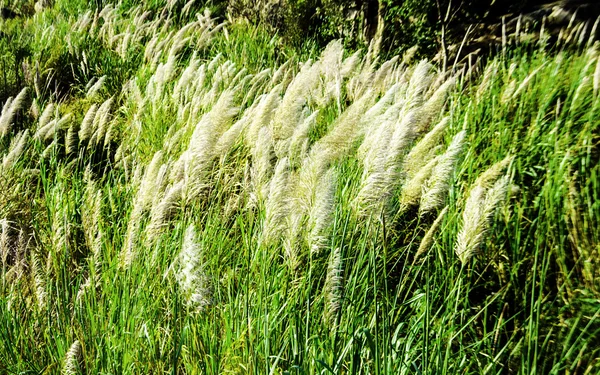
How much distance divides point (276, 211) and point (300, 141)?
17.5 inches

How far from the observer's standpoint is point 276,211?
151cm

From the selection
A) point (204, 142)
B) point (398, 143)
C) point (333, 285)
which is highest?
point (398, 143)

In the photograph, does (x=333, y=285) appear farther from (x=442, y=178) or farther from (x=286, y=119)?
(x=286, y=119)

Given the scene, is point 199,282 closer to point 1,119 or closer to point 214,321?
point 214,321

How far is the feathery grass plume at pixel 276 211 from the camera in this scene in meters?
1.51

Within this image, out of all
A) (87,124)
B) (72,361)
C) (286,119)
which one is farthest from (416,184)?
(87,124)

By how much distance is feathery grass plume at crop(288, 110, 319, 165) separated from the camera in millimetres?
1857

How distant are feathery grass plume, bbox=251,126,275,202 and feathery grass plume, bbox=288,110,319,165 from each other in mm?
76

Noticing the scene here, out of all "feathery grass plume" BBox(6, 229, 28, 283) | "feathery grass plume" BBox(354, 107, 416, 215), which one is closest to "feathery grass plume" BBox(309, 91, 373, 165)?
"feathery grass plume" BBox(354, 107, 416, 215)

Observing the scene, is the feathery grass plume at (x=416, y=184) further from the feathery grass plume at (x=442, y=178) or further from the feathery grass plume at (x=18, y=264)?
the feathery grass plume at (x=18, y=264)

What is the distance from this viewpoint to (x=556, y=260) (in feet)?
6.64

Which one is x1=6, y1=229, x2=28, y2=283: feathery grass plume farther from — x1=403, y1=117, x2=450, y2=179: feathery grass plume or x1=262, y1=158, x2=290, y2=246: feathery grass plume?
x1=403, y1=117, x2=450, y2=179: feathery grass plume

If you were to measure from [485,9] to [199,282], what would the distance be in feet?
15.2

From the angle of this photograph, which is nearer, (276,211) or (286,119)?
(276,211)
